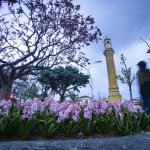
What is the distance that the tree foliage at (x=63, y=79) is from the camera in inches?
900

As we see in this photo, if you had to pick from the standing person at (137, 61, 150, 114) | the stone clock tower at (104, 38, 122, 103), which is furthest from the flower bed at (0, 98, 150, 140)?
the stone clock tower at (104, 38, 122, 103)

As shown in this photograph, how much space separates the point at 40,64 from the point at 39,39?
2.00 meters

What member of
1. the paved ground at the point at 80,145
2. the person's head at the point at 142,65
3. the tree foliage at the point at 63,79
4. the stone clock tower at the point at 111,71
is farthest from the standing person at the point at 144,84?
the stone clock tower at the point at 111,71

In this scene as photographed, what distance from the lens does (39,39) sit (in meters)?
14.6

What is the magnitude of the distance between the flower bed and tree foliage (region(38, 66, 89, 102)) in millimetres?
16605

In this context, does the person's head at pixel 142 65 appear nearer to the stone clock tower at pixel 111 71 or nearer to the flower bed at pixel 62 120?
the flower bed at pixel 62 120

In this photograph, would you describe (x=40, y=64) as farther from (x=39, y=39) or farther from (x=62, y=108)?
(x=62, y=108)

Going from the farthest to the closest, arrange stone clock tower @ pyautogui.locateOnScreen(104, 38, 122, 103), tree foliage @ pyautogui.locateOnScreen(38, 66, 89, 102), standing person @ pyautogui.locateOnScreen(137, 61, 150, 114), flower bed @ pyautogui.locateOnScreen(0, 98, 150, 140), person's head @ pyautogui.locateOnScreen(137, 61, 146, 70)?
stone clock tower @ pyautogui.locateOnScreen(104, 38, 122, 103)
tree foliage @ pyautogui.locateOnScreen(38, 66, 89, 102)
person's head @ pyautogui.locateOnScreen(137, 61, 146, 70)
standing person @ pyautogui.locateOnScreen(137, 61, 150, 114)
flower bed @ pyautogui.locateOnScreen(0, 98, 150, 140)

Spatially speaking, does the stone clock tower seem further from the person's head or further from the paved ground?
the paved ground

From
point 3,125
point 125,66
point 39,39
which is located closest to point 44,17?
point 39,39

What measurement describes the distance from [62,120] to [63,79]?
17939 millimetres

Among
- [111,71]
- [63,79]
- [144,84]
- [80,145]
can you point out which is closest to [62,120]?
[80,145]

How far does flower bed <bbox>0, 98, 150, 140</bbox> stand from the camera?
510 centimetres

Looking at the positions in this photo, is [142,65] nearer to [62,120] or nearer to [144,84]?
[144,84]
